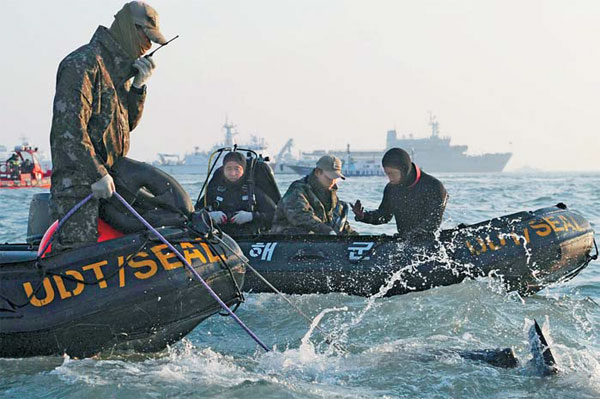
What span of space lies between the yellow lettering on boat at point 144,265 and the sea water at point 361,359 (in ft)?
2.11

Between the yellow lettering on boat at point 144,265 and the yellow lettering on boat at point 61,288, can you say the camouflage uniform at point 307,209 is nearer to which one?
the yellow lettering on boat at point 144,265

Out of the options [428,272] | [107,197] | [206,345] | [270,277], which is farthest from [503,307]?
[107,197]

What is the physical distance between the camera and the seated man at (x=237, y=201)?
28.7ft

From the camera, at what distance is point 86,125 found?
4.59 meters

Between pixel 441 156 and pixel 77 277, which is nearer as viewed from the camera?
pixel 77 277

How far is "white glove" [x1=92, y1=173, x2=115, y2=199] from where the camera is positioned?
4.50m

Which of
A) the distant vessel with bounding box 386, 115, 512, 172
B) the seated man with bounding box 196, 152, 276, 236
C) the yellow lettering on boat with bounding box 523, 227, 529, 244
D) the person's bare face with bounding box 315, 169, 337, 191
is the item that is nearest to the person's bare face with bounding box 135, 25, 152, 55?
the person's bare face with bounding box 315, 169, 337, 191

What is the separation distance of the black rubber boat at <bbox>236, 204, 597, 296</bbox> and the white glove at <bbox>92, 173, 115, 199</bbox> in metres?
3.25

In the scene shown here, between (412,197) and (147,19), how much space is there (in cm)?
379

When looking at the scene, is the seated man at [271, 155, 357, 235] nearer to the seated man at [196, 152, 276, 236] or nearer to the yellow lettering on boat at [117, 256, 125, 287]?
the seated man at [196, 152, 276, 236]

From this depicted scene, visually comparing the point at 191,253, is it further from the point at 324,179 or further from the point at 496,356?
the point at 324,179

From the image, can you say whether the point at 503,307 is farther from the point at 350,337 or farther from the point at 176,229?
the point at 176,229

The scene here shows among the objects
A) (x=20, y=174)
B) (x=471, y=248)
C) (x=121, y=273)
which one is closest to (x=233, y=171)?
(x=471, y=248)

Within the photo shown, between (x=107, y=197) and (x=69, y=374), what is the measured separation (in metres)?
1.15
